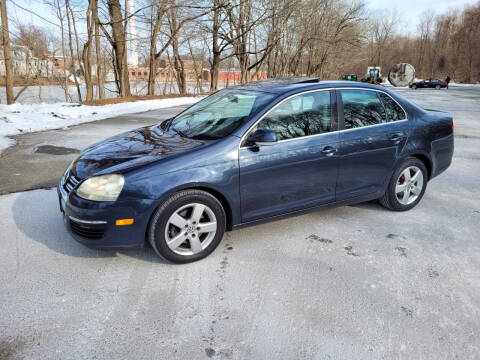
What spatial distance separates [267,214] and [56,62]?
2552cm

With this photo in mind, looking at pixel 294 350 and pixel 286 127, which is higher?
pixel 286 127

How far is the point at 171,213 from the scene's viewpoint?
2975 millimetres

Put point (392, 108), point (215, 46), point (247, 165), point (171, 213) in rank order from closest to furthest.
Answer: point (171, 213), point (247, 165), point (392, 108), point (215, 46)

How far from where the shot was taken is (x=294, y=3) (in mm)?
23406

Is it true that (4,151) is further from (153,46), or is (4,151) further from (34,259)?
(153,46)

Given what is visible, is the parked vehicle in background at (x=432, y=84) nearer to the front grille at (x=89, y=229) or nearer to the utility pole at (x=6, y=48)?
the utility pole at (x=6, y=48)

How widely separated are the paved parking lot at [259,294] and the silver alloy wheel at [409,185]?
1.21ft

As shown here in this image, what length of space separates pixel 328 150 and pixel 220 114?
1.18 m

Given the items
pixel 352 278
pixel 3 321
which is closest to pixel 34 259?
pixel 3 321

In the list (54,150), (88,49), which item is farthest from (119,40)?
(54,150)

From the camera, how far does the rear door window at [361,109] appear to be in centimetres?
379

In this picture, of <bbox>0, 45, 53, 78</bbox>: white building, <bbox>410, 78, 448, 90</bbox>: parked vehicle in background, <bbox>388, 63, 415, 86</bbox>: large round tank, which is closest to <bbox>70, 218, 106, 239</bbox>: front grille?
<bbox>0, 45, 53, 78</bbox>: white building

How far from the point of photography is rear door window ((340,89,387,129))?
12.4ft

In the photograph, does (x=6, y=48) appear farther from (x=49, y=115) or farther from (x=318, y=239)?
(x=318, y=239)
